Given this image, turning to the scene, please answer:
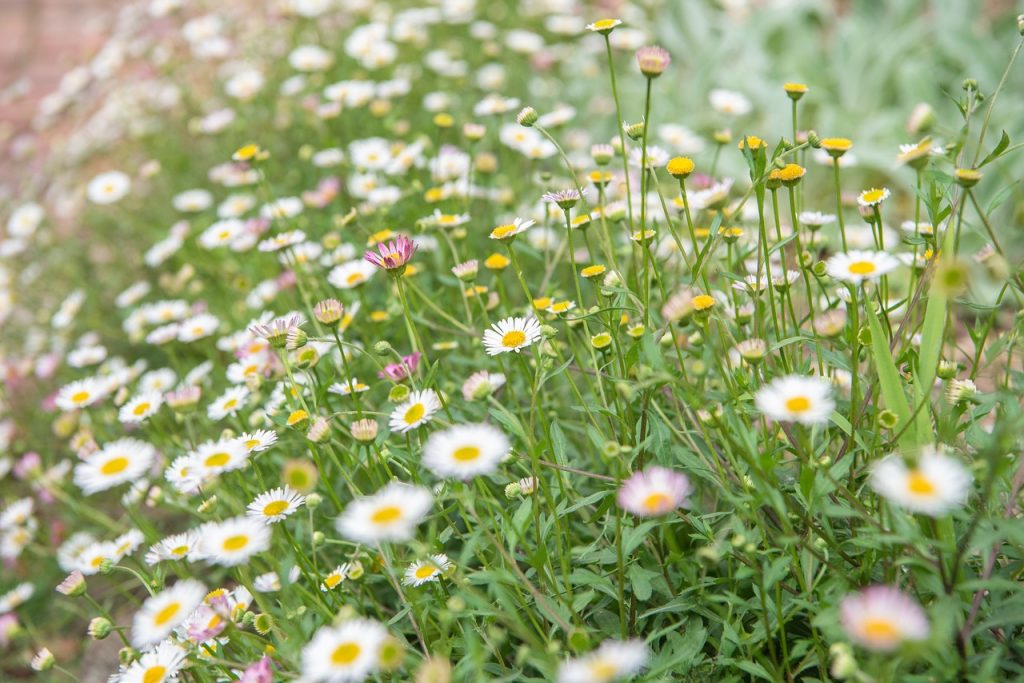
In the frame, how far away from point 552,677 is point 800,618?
0.37 metres

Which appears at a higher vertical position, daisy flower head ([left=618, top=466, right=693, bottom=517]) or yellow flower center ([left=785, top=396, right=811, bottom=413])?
yellow flower center ([left=785, top=396, right=811, bottom=413])

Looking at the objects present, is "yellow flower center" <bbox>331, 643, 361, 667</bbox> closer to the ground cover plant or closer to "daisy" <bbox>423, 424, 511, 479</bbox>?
the ground cover plant

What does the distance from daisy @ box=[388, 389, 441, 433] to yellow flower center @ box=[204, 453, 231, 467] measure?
205mm

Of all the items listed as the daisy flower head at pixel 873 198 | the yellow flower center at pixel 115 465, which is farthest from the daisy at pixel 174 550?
the daisy flower head at pixel 873 198

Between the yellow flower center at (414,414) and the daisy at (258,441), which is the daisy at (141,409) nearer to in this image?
the daisy at (258,441)

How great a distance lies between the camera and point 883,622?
63cm

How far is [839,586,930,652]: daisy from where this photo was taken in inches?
24.0

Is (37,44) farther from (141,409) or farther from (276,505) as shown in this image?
(276,505)

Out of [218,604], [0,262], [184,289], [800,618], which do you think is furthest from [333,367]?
[0,262]

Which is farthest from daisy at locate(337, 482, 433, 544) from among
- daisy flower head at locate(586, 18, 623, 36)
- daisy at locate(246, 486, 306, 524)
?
daisy flower head at locate(586, 18, 623, 36)

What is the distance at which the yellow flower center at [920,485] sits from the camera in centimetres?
68

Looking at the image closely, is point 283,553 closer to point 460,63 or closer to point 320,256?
point 320,256

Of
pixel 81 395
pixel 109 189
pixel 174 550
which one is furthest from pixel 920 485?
pixel 109 189

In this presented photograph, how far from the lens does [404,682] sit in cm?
102
